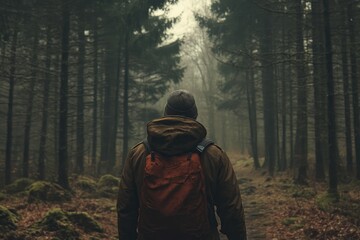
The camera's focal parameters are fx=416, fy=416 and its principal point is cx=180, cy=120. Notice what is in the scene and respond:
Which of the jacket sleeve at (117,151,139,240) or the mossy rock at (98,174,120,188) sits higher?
the jacket sleeve at (117,151,139,240)

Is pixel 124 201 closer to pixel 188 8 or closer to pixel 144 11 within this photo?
pixel 144 11

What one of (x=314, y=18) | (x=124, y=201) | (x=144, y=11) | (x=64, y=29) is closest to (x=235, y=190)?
(x=124, y=201)

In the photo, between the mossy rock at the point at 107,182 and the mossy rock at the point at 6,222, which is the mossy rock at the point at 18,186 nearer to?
the mossy rock at the point at 107,182

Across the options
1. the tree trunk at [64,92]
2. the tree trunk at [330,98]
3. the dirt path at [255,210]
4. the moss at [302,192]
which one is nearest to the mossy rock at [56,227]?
the dirt path at [255,210]

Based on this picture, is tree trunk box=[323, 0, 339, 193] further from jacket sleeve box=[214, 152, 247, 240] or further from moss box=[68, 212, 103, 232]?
jacket sleeve box=[214, 152, 247, 240]

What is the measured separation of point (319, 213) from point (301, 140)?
8.50 metres

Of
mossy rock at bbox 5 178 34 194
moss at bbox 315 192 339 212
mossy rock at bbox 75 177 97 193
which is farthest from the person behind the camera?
mossy rock at bbox 75 177 97 193

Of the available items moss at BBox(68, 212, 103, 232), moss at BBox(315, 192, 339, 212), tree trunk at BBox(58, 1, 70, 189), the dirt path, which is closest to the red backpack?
moss at BBox(68, 212, 103, 232)

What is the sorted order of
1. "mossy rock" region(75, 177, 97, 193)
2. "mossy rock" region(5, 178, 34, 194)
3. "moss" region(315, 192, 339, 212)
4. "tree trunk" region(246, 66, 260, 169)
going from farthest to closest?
1. "tree trunk" region(246, 66, 260, 169)
2. "mossy rock" region(75, 177, 97, 193)
3. "mossy rock" region(5, 178, 34, 194)
4. "moss" region(315, 192, 339, 212)

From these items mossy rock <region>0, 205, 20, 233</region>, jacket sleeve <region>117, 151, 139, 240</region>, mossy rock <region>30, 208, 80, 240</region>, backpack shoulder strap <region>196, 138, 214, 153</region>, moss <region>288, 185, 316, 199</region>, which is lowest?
moss <region>288, 185, 316, 199</region>

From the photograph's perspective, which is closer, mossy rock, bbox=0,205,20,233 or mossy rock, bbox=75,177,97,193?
mossy rock, bbox=0,205,20,233

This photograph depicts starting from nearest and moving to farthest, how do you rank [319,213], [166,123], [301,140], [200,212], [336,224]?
[200,212] → [166,123] → [336,224] → [319,213] → [301,140]

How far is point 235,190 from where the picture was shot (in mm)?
3375

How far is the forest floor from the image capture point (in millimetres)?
9656
